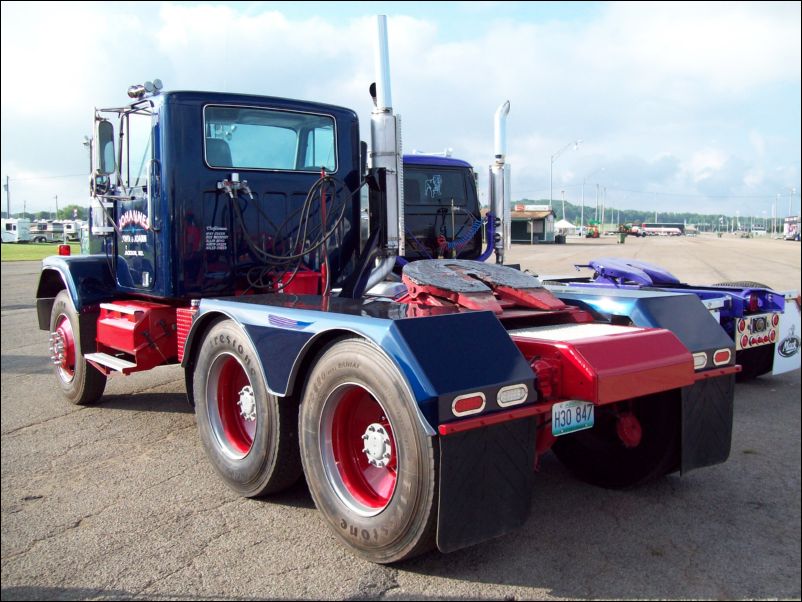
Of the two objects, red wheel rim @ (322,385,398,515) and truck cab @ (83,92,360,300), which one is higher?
truck cab @ (83,92,360,300)

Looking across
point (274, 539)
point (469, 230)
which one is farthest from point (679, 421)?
point (469, 230)

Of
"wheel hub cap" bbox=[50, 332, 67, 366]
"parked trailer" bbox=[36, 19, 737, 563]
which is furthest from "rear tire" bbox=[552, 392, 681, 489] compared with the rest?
"wheel hub cap" bbox=[50, 332, 67, 366]

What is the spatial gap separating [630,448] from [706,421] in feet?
1.70

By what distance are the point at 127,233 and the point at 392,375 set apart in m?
3.63

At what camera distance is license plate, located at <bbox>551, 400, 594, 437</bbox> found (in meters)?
3.28

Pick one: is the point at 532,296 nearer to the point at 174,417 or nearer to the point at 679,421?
the point at 679,421

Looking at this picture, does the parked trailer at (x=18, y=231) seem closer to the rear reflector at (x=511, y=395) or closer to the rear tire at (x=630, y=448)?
the rear tire at (x=630, y=448)

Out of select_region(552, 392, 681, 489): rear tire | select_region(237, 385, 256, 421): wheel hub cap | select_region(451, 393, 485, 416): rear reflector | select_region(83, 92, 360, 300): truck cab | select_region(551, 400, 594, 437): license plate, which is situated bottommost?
select_region(552, 392, 681, 489): rear tire

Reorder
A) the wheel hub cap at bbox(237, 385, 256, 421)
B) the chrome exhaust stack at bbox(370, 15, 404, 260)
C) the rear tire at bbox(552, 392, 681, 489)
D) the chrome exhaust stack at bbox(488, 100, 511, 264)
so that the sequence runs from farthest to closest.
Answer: the chrome exhaust stack at bbox(488, 100, 511, 264) → the chrome exhaust stack at bbox(370, 15, 404, 260) → the wheel hub cap at bbox(237, 385, 256, 421) → the rear tire at bbox(552, 392, 681, 489)

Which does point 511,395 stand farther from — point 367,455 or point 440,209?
point 440,209

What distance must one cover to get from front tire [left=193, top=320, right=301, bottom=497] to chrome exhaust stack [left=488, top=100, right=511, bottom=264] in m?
3.79

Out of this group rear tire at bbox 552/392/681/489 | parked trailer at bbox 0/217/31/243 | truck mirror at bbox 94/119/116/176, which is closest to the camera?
rear tire at bbox 552/392/681/489

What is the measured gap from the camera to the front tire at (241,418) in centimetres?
391

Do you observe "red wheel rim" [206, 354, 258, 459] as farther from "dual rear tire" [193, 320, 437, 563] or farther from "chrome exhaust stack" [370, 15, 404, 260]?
"chrome exhaust stack" [370, 15, 404, 260]
